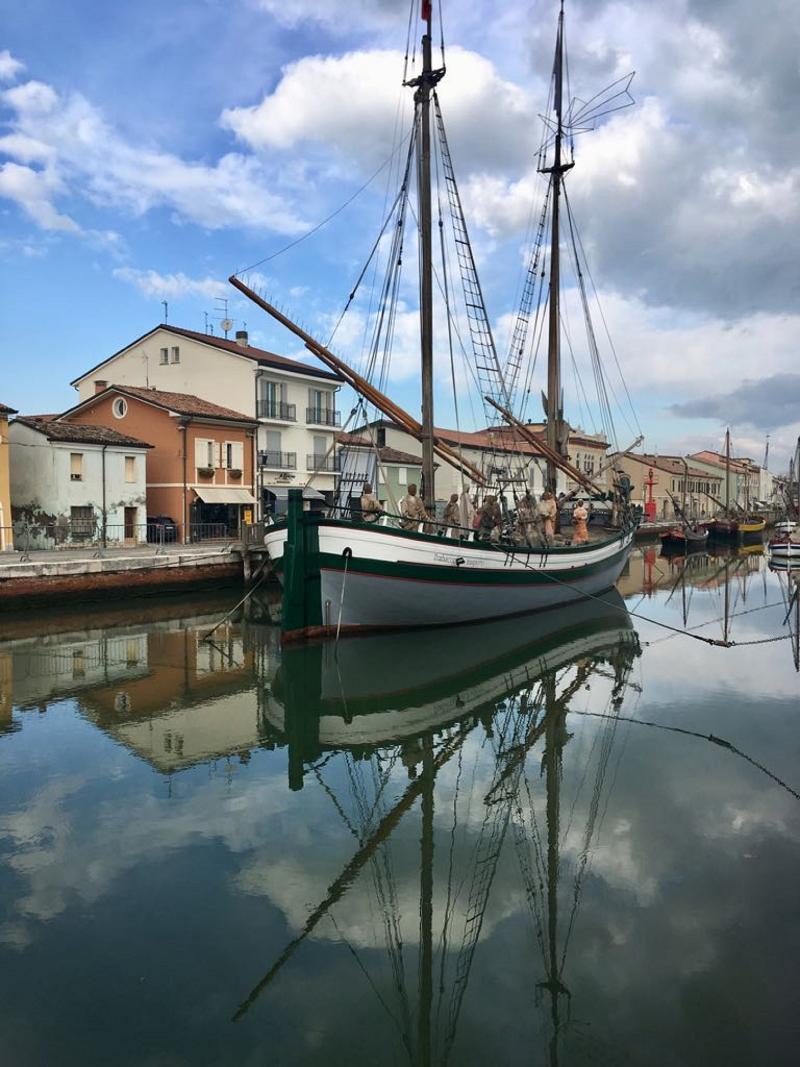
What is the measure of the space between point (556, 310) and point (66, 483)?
2116cm

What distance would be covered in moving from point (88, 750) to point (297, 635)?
737 centimetres

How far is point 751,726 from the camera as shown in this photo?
38.8 ft

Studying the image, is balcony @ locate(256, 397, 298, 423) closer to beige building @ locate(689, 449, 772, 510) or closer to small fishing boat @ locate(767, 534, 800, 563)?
small fishing boat @ locate(767, 534, 800, 563)

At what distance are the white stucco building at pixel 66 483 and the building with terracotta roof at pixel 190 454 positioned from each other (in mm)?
3695

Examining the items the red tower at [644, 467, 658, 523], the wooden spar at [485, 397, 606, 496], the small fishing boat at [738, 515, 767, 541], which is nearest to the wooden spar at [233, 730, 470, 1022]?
the wooden spar at [485, 397, 606, 496]

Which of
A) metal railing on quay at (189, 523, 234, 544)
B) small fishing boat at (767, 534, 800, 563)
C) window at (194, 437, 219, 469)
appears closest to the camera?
metal railing on quay at (189, 523, 234, 544)

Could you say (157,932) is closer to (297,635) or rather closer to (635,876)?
(635,876)

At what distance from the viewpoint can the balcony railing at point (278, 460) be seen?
41.3 metres

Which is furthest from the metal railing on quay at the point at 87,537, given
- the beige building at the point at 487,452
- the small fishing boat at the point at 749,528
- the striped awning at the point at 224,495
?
the small fishing boat at the point at 749,528

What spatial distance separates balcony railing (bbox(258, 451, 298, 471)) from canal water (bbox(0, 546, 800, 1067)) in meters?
27.0

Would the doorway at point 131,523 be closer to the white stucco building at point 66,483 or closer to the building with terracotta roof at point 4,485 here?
the white stucco building at point 66,483

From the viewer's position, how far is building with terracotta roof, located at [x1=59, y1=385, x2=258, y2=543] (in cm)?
3650

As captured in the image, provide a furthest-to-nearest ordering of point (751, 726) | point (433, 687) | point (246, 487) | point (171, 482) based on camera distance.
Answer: point (246, 487), point (171, 482), point (433, 687), point (751, 726)

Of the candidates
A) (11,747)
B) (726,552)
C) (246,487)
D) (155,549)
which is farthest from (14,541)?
(726,552)
